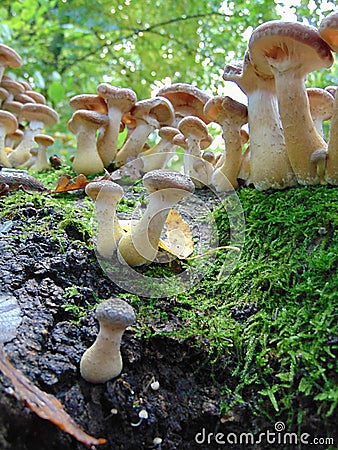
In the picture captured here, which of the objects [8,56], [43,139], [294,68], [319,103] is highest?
[294,68]

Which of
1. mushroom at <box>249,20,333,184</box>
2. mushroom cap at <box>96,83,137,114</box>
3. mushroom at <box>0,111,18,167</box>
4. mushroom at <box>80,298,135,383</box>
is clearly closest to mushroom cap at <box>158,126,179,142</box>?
mushroom cap at <box>96,83,137,114</box>

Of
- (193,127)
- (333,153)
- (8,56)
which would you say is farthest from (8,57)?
(333,153)

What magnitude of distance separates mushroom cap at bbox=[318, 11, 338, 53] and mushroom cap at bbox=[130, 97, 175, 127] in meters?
1.44

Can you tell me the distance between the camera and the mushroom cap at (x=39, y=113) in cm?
365

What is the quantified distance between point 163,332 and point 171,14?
5.99 metres

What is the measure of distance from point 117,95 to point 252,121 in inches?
45.1

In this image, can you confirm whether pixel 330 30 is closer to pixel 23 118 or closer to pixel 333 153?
pixel 333 153

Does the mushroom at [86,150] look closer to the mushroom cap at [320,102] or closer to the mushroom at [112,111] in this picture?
the mushroom at [112,111]

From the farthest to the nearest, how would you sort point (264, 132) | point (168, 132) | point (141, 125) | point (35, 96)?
1. point (35, 96)
2. point (141, 125)
3. point (168, 132)
4. point (264, 132)

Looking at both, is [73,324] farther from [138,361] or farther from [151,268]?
[151,268]

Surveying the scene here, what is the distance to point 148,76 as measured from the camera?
6.33 meters

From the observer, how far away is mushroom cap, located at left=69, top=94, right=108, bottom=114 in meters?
3.19

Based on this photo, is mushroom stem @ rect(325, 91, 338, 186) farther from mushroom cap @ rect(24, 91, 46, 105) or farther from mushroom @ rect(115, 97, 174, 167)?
mushroom cap @ rect(24, 91, 46, 105)

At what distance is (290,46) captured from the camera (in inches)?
77.4
